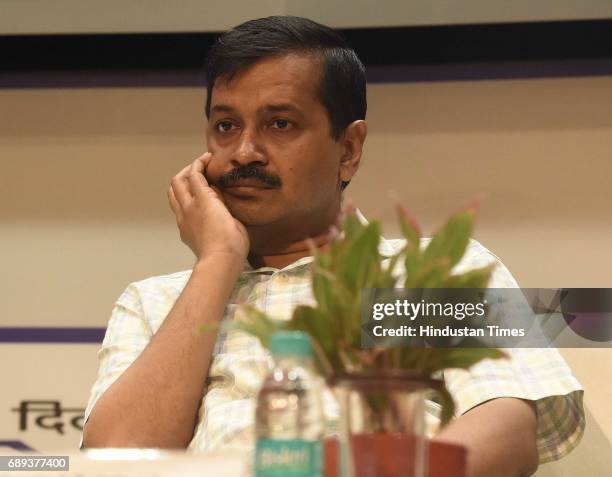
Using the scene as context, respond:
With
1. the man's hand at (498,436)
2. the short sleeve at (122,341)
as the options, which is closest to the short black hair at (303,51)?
the short sleeve at (122,341)

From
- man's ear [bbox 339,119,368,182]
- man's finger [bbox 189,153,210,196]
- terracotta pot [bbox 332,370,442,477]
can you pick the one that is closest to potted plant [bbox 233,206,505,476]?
terracotta pot [bbox 332,370,442,477]

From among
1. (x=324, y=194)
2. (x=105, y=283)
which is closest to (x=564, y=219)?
(x=324, y=194)

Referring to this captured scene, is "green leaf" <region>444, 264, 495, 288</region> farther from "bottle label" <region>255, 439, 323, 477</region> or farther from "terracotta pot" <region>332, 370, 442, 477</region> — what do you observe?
"bottle label" <region>255, 439, 323, 477</region>

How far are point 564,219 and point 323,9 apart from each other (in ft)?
2.72

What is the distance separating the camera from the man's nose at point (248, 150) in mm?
1926

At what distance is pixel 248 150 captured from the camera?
6.32ft

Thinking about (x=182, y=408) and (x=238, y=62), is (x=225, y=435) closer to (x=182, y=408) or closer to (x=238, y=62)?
(x=182, y=408)

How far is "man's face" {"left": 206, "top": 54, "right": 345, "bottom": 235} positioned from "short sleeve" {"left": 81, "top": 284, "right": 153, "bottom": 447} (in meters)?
0.29

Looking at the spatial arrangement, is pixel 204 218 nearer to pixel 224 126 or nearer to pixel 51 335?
pixel 224 126

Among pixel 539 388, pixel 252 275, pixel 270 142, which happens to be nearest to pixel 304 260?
pixel 252 275

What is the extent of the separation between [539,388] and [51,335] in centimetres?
152

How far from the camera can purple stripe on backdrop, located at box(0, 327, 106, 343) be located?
2.68 m

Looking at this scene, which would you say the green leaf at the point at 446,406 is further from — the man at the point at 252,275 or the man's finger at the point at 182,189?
the man's finger at the point at 182,189

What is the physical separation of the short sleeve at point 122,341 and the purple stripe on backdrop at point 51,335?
66 centimetres
